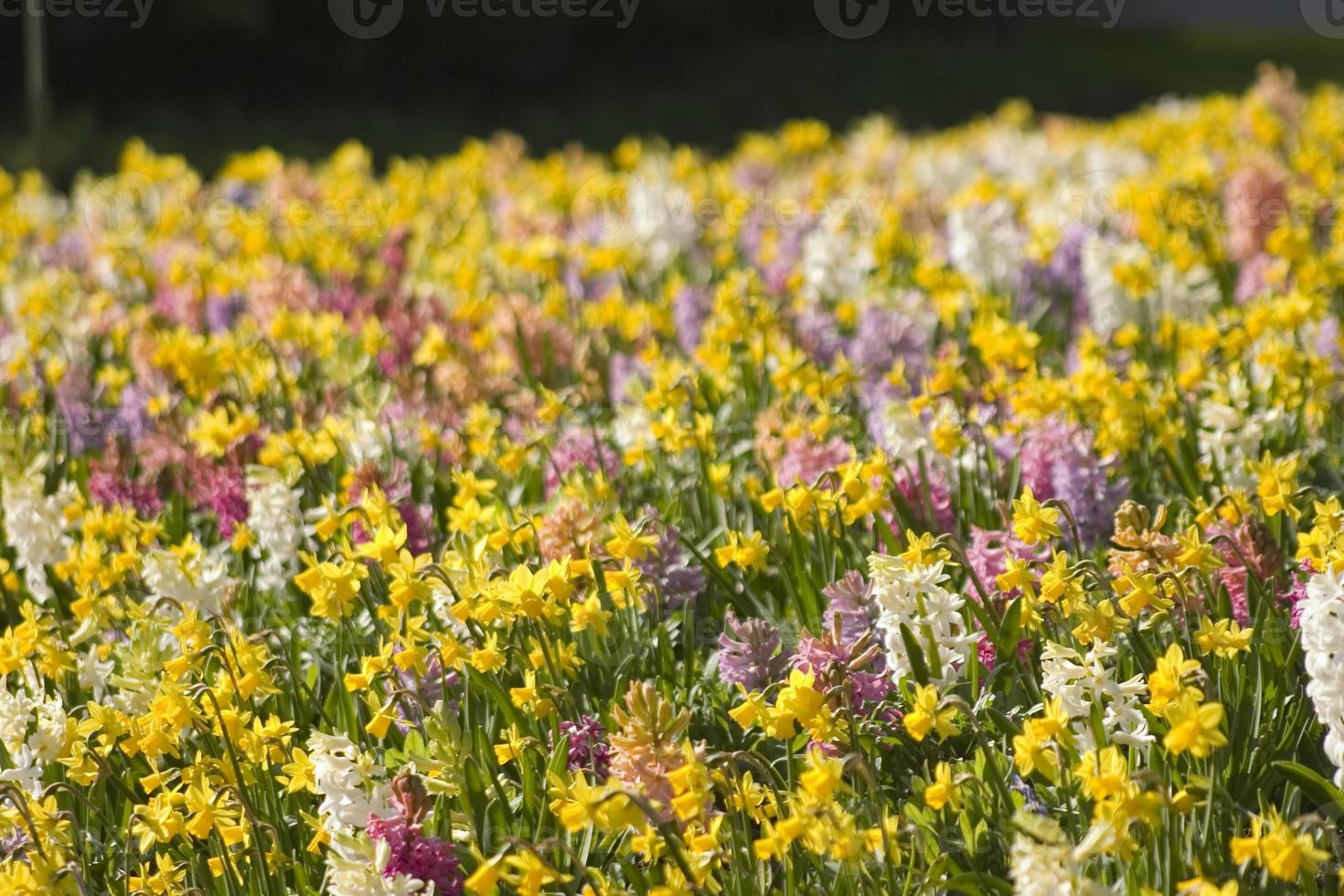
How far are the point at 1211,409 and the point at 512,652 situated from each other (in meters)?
1.59

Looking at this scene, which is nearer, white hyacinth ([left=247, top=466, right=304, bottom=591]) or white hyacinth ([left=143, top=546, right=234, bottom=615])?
white hyacinth ([left=143, top=546, right=234, bottom=615])

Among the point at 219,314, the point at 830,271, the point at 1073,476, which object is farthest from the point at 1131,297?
the point at 219,314

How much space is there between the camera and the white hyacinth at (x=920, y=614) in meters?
2.39

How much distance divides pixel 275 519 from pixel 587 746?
3.26 ft

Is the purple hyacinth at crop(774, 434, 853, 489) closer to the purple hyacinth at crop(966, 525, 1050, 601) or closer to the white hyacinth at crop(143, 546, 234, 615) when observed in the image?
the purple hyacinth at crop(966, 525, 1050, 601)

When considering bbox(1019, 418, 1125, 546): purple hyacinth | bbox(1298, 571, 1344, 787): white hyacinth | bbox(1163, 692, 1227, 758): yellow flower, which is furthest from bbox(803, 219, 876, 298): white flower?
bbox(1163, 692, 1227, 758): yellow flower

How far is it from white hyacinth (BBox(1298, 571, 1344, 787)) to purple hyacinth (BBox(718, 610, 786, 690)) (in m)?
0.87

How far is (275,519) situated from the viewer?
10.3 ft

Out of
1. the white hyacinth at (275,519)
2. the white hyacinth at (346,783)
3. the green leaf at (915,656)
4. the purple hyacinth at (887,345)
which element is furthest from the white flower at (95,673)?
the purple hyacinth at (887,345)

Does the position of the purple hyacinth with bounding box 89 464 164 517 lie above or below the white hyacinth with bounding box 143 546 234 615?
above

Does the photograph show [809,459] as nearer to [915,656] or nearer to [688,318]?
[915,656]

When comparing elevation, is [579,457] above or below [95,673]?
above

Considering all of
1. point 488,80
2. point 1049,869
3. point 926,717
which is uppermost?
point 488,80

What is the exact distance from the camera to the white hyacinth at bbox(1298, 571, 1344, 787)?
2.12 meters
